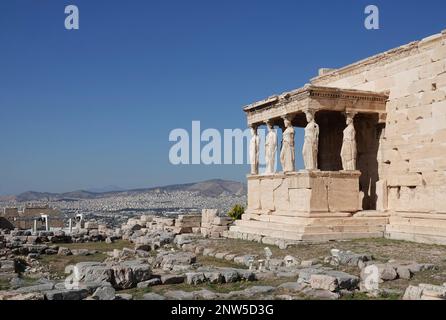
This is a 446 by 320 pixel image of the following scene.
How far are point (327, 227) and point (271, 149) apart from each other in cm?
390

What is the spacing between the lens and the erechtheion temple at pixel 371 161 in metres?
14.1

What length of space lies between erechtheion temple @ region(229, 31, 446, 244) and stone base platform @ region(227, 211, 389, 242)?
27mm

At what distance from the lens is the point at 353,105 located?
15.8 m

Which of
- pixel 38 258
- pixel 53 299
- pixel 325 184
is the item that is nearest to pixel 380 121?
pixel 325 184

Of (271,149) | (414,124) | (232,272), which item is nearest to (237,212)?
(271,149)

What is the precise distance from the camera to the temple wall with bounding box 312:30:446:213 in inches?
549

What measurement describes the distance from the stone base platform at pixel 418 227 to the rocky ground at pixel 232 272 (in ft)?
1.62

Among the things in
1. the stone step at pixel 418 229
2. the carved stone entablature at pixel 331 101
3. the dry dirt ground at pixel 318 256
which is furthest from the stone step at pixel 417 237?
the carved stone entablature at pixel 331 101

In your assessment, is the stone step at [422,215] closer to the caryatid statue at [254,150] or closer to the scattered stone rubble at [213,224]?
the caryatid statue at [254,150]

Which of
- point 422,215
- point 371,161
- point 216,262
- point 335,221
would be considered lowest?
point 216,262

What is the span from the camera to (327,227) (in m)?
14.6

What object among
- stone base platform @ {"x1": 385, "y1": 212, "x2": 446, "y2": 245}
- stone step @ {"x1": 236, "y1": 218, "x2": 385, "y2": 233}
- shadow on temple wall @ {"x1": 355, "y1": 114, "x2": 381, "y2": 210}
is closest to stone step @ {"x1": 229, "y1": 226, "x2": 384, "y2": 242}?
stone step @ {"x1": 236, "y1": 218, "x2": 385, "y2": 233}

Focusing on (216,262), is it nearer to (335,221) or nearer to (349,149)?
(335,221)

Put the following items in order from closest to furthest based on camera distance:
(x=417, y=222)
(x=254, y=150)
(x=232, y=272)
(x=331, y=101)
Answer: (x=232, y=272), (x=417, y=222), (x=331, y=101), (x=254, y=150)
